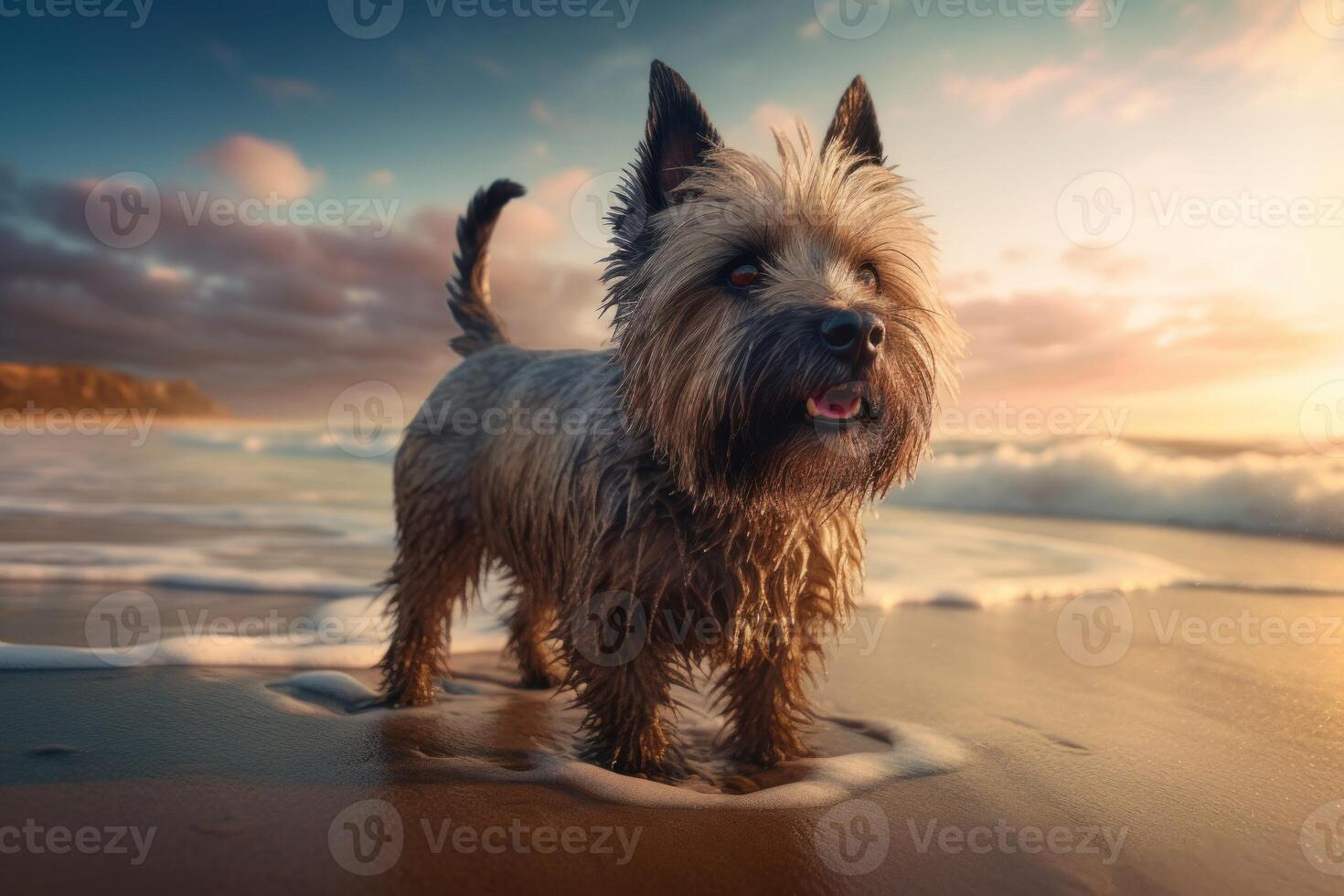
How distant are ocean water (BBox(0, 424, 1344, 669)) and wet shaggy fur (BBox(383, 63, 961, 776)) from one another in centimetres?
77

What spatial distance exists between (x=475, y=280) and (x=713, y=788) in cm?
326

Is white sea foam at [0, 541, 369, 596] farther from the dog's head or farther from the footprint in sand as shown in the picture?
the footprint in sand

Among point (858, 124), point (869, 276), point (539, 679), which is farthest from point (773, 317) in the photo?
point (539, 679)

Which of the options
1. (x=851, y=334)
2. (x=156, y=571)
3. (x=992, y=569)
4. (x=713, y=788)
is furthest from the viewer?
(x=992, y=569)

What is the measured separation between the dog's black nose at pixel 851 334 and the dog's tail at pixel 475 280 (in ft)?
8.94

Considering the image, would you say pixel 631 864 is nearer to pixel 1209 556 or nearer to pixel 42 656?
pixel 42 656

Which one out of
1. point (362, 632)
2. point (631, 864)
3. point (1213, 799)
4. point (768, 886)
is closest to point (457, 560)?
point (362, 632)

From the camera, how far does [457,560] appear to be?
13.6 feet

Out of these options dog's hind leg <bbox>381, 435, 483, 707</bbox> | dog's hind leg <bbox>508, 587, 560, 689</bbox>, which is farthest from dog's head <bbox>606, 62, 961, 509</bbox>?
dog's hind leg <bbox>508, 587, 560, 689</bbox>

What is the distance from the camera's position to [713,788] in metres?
2.97

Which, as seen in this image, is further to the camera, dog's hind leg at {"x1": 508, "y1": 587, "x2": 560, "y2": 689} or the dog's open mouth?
dog's hind leg at {"x1": 508, "y1": 587, "x2": 560, "y2": 689}

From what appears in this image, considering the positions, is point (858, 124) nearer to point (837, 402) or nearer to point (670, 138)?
point (670, 138)

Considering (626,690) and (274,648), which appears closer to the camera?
(626,690)

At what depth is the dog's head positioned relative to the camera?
103 inches
